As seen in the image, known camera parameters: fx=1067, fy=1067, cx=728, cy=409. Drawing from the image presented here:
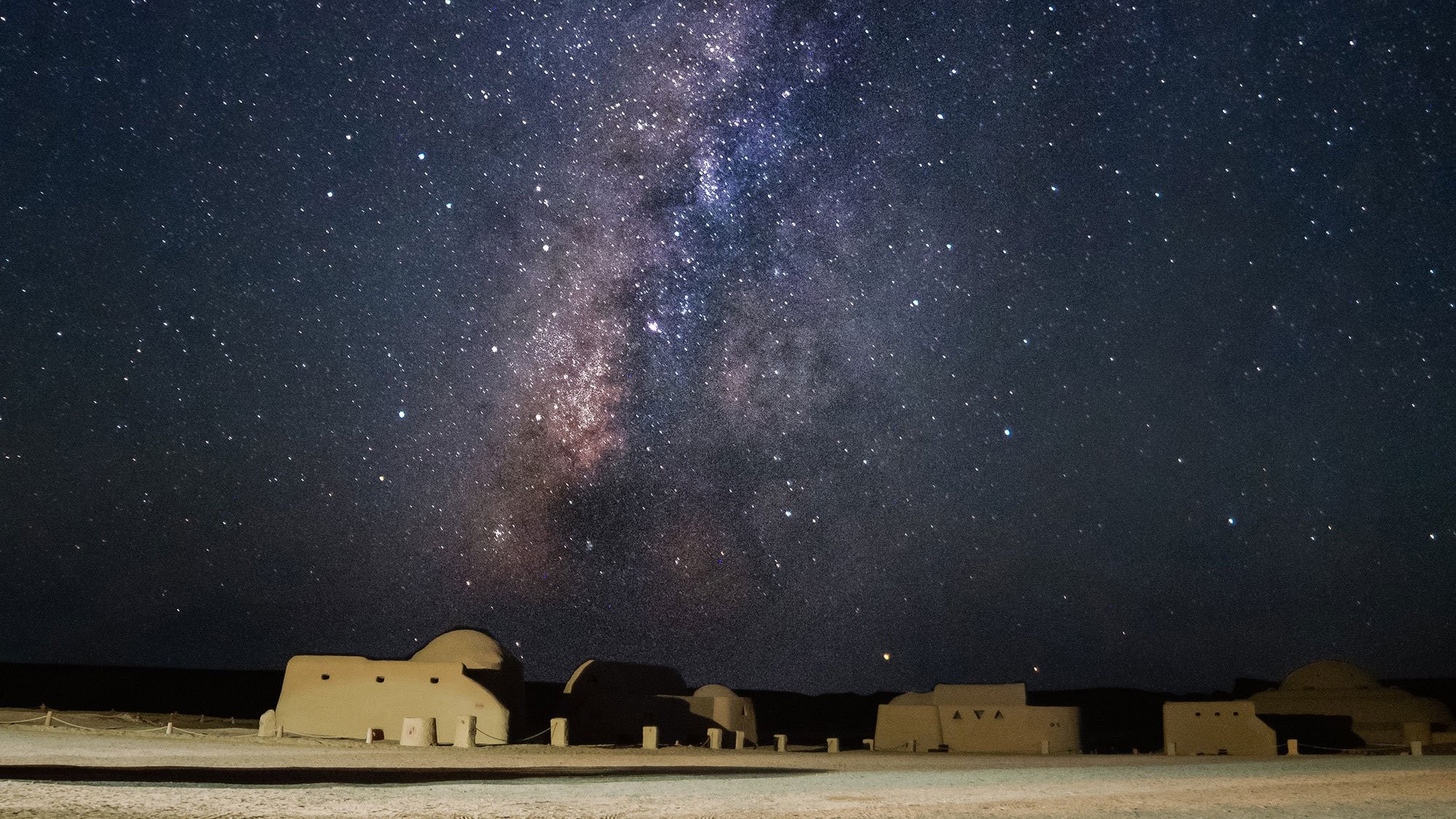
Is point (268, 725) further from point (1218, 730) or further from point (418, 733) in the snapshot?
point (1218, 730)

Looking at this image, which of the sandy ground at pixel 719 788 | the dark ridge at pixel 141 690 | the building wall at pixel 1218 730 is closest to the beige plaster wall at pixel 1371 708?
the building wall at pixel 1218 730

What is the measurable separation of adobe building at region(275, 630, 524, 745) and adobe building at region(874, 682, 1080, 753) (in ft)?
44.8

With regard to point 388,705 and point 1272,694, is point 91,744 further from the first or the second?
point 1272,694

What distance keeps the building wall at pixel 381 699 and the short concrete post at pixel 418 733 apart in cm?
241

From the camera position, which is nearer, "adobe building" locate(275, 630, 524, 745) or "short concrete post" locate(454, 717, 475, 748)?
"short concrete post" locate(454, 717, 475, 748)

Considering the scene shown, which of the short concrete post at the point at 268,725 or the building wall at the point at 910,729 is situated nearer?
the short concrete post at the point at 268,725

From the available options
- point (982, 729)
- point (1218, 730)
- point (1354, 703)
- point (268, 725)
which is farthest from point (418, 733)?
point (1354, 703)

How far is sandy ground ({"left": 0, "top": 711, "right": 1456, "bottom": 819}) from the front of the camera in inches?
437

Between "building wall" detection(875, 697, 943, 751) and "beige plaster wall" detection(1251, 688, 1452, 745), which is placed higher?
"beige plaster wall" detection(1251, 688, 1452, 745)

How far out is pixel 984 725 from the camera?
115ft

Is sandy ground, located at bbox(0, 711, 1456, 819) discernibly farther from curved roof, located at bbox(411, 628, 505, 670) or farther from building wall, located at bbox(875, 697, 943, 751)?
building wall, located at bbox(875, 697, 943, 751)

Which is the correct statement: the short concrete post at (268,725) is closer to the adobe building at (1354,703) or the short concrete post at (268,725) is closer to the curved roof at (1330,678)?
the adobe building at (1354,703)

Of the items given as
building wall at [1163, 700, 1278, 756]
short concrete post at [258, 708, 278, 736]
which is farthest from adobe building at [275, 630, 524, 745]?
building wall at [1163, 700, 1278, 756]

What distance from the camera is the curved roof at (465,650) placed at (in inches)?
1242
